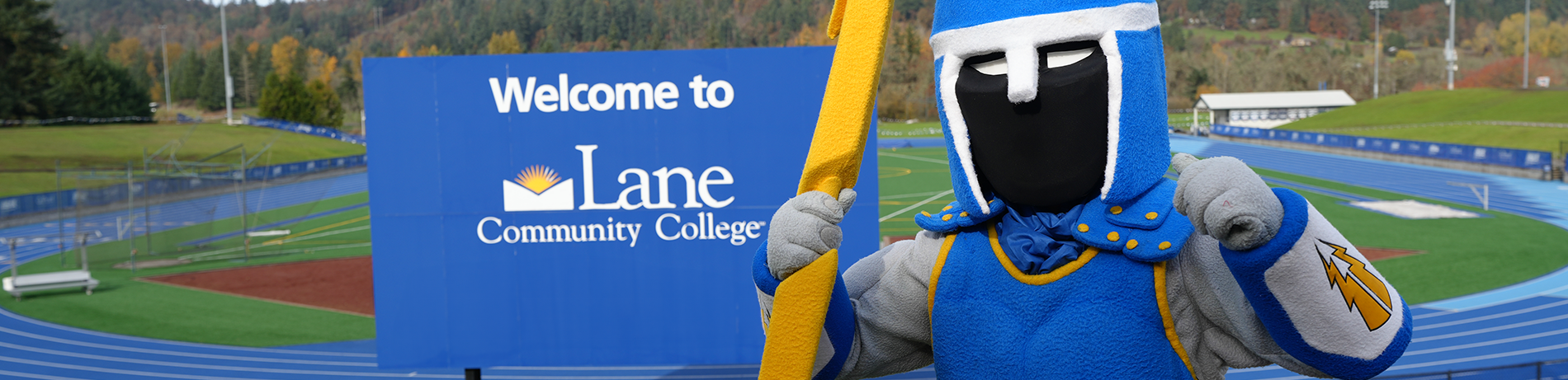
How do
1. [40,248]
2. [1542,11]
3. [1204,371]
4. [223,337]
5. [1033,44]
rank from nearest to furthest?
[1033,44] → [1204,371] → [223,337] → [40,248] → [1542,11]

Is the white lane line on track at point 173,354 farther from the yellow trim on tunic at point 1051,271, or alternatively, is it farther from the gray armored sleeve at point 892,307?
the yellow trim on tunic at point 1051,271

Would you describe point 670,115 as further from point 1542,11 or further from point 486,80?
point 1542,11

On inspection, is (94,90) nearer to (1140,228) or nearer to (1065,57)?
(1065,57)

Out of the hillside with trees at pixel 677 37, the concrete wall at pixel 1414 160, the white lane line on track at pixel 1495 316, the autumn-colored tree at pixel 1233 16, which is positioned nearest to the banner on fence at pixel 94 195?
the white lane line on track at pixel 1495 316

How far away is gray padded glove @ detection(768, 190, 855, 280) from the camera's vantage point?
6.15 ft

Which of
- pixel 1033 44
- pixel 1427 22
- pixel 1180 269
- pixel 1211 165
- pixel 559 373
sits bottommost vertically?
pixel 559 373

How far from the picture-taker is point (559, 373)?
10602 millimetres

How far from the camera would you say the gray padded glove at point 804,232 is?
1.88 metres

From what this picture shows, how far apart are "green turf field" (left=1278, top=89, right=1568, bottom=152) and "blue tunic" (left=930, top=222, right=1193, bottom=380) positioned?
38633 mm

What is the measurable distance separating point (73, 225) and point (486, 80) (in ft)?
76.9

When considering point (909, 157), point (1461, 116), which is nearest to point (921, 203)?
point (909, 157)

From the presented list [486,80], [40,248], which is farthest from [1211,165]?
[40,248]

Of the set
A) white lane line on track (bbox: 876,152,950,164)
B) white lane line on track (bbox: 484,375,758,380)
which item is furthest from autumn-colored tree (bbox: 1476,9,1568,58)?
white lane line on track (bbox: 484,375,758,380)

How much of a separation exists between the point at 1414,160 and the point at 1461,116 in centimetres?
1800
